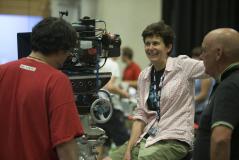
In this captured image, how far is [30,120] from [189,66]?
1188 millimetres

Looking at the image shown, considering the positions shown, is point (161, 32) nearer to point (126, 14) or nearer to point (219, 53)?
point (219, 53)

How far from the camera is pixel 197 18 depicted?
7.03 m

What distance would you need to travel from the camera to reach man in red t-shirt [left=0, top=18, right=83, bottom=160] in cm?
190

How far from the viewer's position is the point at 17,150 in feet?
6.46

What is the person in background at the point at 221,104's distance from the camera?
198 cm

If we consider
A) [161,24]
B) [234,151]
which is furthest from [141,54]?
[234,151]

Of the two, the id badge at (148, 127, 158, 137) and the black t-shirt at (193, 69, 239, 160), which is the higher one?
the black t-shirt at (193, 69, 239, 160)

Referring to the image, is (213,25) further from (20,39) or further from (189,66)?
(20,39)

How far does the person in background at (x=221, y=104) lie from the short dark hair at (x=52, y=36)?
67cm

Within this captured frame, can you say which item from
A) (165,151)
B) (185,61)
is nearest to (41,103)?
(165,151)

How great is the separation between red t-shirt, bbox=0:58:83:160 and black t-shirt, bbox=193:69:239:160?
1.97ft

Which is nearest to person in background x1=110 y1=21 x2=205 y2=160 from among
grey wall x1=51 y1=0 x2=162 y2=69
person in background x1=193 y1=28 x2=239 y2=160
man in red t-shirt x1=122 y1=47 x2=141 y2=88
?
person in background x1=193 y1=28 x2=239 y2=160

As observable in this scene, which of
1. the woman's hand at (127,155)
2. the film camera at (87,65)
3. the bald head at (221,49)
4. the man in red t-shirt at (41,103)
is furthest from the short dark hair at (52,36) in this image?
the woman's hand at (127,155)

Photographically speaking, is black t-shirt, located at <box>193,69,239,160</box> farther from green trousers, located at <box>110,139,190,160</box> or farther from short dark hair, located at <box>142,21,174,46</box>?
short dark hair, located at <box>142,21,174,46</box>
